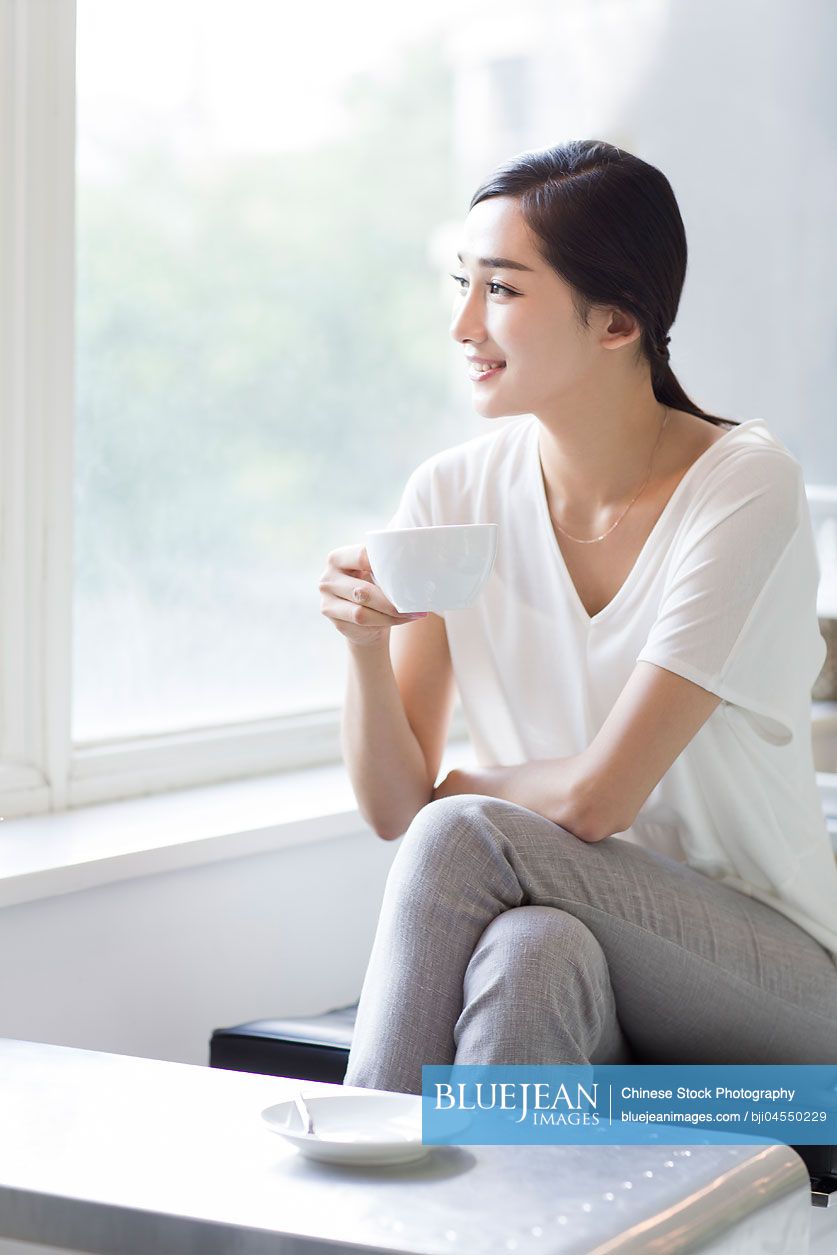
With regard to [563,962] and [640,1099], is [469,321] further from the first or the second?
[640,1099]

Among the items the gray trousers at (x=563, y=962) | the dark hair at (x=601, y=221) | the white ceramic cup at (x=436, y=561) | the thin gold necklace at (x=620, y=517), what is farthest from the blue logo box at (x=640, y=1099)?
the dark hair at (x=601, y=221)

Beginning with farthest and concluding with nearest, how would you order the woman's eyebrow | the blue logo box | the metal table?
the woman's eyebrow, the blue logo box, the metal table

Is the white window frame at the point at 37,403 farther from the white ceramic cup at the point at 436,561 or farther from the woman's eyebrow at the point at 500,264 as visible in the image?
the white ceramic cup at the point at 436,561

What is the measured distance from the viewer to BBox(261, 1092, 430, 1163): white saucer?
101cm

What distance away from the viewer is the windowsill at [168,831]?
182cm

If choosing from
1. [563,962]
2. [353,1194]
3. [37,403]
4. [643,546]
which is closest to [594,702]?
[643,546]

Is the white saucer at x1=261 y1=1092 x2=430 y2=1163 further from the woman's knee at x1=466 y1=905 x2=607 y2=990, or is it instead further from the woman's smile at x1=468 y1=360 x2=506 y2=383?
the woman's smile at x1=468 y1=360 x2=506 y2=383

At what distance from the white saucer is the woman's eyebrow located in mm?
946

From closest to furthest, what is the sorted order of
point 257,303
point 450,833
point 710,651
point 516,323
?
1. point 450,833
2. point 710,651
3. point 516,323
4. point 257,303

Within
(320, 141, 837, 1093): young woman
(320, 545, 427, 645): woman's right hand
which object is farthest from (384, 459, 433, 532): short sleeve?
(320, 545, 427, 645): woman's right hand

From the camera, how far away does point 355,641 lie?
5.68 feet

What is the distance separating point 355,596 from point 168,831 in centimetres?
54

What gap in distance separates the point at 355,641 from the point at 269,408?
32.9 inches

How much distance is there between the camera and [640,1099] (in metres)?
1.58
